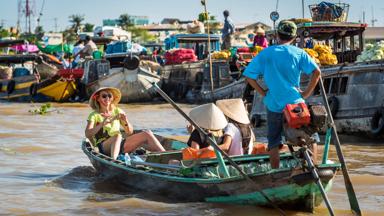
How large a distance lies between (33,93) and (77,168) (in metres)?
16.6

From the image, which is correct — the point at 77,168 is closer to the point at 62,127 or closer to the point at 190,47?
the point at 62,127

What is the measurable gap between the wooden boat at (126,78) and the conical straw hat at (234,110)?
15.6 m

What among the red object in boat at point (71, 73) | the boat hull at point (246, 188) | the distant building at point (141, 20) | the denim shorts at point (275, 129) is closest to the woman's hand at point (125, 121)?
the boat hull at point (246, 188)

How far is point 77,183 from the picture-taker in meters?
9.84

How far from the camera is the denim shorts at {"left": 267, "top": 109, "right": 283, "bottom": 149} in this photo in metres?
7.09

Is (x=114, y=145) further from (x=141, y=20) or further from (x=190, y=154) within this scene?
(x=141, y=20)

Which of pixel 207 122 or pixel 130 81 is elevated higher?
pixel 207 122

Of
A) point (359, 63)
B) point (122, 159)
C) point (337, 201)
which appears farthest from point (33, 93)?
point (337, 201)

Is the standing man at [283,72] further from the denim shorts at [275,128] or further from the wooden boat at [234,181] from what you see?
the wooden boat at [234,181]

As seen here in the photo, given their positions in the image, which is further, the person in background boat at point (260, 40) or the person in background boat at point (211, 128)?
the person in background boat at point (260, 40)

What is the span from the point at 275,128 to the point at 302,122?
18.5 inches

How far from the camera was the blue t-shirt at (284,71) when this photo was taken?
7.05 meters

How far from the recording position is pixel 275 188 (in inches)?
285

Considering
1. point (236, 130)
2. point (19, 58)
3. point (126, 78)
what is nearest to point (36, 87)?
point (126, 78)
